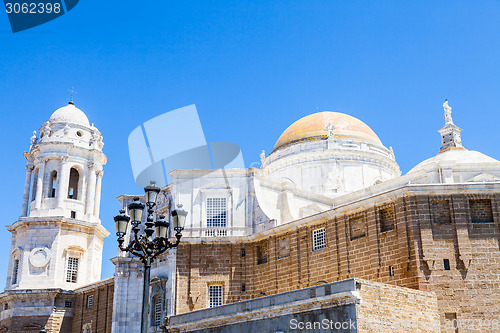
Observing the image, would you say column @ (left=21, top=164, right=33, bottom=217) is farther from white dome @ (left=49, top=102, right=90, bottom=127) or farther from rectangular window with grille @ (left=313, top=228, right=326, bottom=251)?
rectangular window with grille @ (left=313, top=228, right=326, bottom=251)

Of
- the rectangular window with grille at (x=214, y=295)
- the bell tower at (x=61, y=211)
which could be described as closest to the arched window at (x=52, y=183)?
the bell tower at (x=61, y=211)

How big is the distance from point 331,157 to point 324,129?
109 inches

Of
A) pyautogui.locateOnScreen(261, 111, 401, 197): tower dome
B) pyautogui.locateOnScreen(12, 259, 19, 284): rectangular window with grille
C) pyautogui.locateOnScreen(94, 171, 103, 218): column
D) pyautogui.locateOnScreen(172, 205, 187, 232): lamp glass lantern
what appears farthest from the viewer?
pyautogui.locateOnScreen(94, 171, 103, 218): column

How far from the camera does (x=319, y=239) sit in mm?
34000

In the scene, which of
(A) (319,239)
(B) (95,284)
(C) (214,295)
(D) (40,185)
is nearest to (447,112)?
(A) (319,239)

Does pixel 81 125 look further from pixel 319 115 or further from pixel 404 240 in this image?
pixel 404 240

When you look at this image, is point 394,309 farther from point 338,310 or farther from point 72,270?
point 72,270

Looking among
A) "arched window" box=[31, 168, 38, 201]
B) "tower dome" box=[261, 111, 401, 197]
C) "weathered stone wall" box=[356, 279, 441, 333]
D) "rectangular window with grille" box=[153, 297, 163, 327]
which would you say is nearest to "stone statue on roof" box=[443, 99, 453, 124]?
"tower dome" box=[261, 111, 401, 197]

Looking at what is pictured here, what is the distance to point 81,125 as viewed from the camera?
54344 millimetres

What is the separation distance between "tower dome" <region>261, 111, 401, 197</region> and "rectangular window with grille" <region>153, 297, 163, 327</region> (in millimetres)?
14446

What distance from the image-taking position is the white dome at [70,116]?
54125mm

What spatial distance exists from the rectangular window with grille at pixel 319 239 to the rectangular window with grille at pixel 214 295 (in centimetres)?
679

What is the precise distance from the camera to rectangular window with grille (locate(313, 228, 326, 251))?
33750 millimetres

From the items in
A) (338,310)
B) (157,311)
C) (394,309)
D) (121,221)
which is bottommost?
(338,310)
